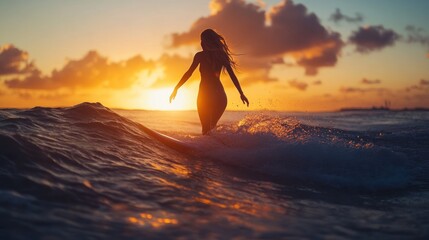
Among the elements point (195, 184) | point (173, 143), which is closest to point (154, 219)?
point (195, 184)

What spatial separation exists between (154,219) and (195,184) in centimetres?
156

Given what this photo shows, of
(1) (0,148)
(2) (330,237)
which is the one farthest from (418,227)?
(1) (0,148)

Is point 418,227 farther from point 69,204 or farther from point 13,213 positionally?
point 13,213

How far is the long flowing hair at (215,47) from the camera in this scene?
893 cm

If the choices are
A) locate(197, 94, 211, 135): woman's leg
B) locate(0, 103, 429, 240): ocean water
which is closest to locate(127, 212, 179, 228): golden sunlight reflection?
locate(0, 103, 429, 240): ocean water

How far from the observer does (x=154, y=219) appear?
11.9 feet

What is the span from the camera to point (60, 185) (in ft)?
13.7

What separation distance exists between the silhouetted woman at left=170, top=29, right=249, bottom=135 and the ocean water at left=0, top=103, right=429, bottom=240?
66 centimetres

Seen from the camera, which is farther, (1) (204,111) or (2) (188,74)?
(1) (204,111)

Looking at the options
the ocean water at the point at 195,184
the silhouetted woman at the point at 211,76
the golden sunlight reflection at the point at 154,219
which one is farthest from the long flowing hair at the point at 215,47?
the golden sunlight reflection at the point at 154,219

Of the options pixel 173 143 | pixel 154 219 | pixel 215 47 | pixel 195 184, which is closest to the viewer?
pixel 154 219

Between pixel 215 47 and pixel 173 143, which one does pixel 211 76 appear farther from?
pixel 173 143

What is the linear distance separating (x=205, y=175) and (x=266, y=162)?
162cm

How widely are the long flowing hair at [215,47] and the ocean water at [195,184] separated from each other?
1.71m
